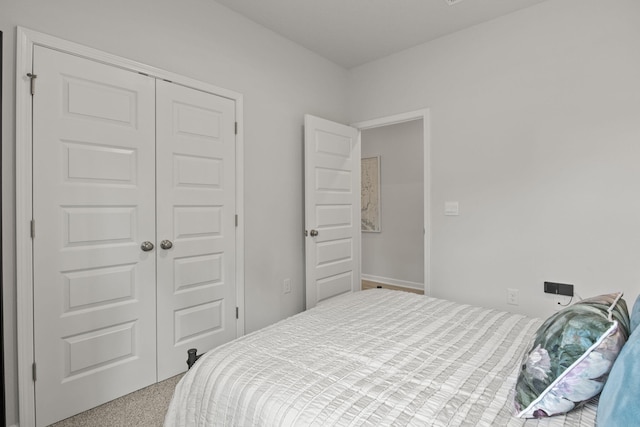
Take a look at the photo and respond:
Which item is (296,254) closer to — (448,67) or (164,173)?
(164,173)

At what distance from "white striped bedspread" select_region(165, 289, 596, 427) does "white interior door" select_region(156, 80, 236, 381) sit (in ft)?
3.48

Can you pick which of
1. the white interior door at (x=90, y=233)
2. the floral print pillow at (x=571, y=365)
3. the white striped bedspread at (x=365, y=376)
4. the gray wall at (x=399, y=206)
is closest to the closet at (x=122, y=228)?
the white interior door at (x=90, y=233)

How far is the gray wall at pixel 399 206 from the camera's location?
4.87 meters

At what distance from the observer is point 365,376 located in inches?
46.2

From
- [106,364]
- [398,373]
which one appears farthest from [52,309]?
[398,373]

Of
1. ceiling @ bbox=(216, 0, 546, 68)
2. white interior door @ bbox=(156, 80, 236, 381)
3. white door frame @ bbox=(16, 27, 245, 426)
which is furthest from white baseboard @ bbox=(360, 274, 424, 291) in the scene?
white door frame @ bbox=(16, 27, 245, 426)

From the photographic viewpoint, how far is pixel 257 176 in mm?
2895

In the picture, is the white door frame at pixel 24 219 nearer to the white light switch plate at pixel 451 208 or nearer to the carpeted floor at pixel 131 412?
the carpeted floor at pixel 131 412

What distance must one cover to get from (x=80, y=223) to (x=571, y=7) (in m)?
3.73

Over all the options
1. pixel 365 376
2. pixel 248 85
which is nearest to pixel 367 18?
pixel 248 85

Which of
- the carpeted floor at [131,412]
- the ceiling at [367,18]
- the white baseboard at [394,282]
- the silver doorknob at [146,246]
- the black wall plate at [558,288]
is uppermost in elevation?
the ceiling at [367,18]

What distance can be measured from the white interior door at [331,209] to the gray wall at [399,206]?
151 centimetres

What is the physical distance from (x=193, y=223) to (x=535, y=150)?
2745 millimetres

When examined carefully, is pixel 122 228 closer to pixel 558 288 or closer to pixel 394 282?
pixel 558 288
